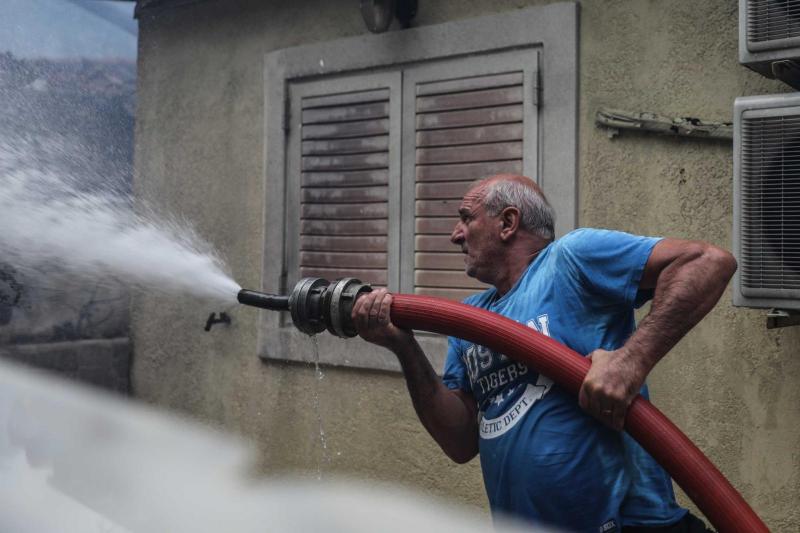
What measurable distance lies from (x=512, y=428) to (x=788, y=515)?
2126 millimetres

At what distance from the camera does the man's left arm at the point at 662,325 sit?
7.61ft

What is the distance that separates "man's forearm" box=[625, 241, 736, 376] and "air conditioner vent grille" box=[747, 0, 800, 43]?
110cm

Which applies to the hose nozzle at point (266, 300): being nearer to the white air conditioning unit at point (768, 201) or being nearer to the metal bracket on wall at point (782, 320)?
the white air conditioning unit at point (768, 201)

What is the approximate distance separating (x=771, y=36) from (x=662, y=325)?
4.41 feet

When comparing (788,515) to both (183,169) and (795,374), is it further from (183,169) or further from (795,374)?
(183,169)

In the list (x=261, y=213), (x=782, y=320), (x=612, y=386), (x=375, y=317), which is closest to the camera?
(x=612, y=386)


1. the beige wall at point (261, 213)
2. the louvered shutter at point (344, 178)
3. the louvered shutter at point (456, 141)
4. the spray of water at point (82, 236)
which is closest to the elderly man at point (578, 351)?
the spray of water at point (82, 236)

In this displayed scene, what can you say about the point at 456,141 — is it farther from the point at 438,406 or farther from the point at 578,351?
the point at 578,351

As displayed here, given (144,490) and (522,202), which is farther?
(144,490)

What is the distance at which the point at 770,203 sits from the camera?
3012 millimetres

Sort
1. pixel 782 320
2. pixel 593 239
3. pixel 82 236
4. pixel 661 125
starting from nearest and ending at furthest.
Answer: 1. pixel 593 239
2. pixel 782 320
3. pixel 82 236
4. pixel 661 125

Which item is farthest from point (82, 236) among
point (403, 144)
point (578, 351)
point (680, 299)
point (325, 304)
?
point (680, 299)

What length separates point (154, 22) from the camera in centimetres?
652

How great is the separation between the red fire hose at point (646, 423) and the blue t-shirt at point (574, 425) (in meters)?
0.16
